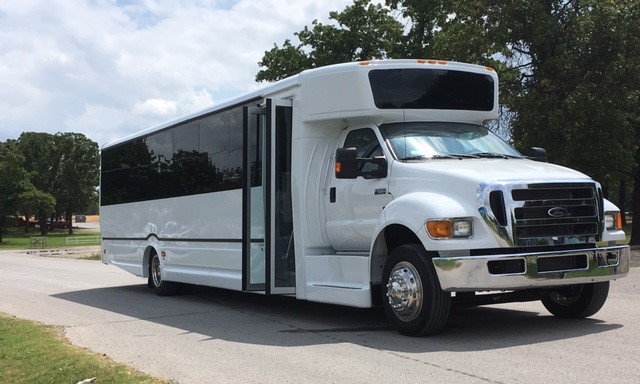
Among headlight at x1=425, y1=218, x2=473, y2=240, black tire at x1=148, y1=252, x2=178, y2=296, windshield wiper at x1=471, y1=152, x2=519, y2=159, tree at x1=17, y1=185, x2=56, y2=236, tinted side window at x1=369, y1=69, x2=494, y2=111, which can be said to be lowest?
black tire at x1=148, y1=252, x2=178, y2=296

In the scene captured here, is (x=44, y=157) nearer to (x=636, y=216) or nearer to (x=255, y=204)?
(x=636, y=216)

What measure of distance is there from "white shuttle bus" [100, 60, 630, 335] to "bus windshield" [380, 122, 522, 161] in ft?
0.07

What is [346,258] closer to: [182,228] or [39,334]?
[39,334]

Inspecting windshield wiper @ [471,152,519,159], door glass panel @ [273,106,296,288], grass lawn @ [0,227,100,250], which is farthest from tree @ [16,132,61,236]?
windshield wiper @ [471,152,519,159]

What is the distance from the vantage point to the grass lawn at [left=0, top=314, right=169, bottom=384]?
19.5 feet

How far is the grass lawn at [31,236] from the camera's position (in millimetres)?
53713

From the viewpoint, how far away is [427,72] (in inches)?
332

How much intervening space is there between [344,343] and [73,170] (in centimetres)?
7876

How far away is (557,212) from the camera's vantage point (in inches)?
272

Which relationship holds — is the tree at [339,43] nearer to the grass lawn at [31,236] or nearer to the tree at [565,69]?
the tree at [565,69]

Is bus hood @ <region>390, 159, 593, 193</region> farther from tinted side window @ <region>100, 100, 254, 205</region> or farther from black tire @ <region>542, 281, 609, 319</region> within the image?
tinted side window @ <region>100, 100, 254, 205</region>

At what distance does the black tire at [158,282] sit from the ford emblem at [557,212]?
27.1 ft

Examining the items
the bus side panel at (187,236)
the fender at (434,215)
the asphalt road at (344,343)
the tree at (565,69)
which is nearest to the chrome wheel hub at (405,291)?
the asphalt road at (344,343)

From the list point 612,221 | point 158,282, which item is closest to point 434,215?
point 612,221
